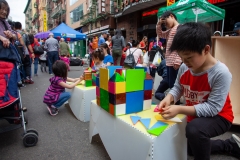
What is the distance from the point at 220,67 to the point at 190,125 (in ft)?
1.56

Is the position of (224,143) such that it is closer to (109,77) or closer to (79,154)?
(109,77)

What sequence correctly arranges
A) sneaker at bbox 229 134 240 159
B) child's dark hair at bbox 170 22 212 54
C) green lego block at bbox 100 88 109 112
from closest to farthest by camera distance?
child's dark hair at bbox 170 22 212 54 → green lego block at bbox 100 88 109 112 → sneaker at bbox 229 134 240 159

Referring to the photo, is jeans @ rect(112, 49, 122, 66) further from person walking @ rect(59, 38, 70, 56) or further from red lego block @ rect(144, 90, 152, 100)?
red lego block @ rect(144, 90, 152, 100)

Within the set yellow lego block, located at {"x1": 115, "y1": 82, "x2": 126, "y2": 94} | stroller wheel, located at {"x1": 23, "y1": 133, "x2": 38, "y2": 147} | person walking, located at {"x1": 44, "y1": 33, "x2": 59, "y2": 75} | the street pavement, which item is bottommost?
the street pavement

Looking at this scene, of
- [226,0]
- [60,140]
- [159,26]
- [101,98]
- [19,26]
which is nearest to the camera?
[101,98]

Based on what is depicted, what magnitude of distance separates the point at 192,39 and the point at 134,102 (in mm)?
729

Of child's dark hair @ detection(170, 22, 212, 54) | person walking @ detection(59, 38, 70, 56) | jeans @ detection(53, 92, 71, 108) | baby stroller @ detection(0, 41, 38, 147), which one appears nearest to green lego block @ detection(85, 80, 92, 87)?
jeans @ detection(53, 92, 71, 108)

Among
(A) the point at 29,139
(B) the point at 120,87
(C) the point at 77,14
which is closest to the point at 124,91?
(B) the point at 120,87

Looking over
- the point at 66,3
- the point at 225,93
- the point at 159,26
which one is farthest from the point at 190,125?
the point at 66,3

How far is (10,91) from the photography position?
6.42 ft

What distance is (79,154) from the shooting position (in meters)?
1.86

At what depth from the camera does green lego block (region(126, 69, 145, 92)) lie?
1552 mm

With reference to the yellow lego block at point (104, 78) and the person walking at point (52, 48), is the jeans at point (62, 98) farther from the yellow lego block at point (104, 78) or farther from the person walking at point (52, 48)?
the person walking at point (52, 48)

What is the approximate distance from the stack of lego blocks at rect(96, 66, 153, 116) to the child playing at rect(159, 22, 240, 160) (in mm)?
354
